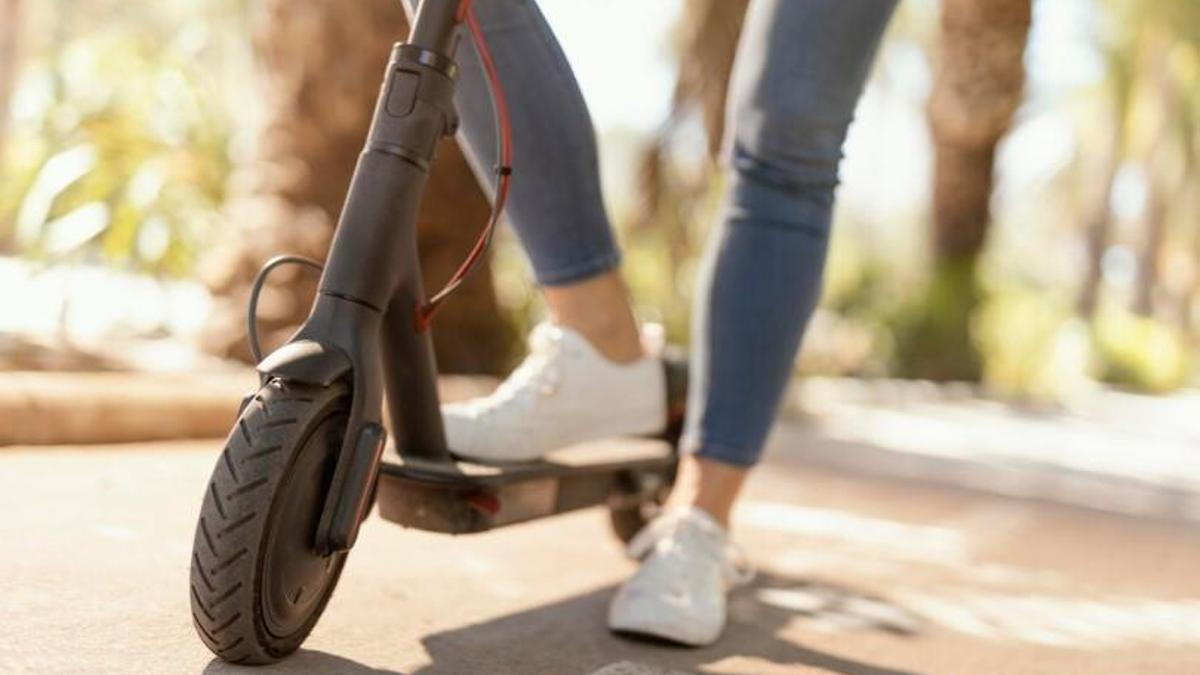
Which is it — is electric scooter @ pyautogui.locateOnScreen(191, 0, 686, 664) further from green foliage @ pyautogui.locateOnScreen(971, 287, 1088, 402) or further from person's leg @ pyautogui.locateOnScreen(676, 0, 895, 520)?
green foliage @ pyautogui.locateOnScreen(971, 287, 1088, 402)

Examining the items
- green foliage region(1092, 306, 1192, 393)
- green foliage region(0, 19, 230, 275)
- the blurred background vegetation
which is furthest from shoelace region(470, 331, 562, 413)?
green foliage region(1092, 306, 1192, 393)

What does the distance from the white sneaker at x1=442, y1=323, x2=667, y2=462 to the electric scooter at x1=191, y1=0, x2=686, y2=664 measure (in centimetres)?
6

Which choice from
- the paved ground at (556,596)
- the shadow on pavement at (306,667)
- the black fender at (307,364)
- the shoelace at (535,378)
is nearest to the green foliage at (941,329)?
the paved ground at (556,596)

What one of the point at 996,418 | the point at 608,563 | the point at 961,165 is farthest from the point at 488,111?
the point at 961,165

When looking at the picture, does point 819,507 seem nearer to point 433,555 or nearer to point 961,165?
point 433,555

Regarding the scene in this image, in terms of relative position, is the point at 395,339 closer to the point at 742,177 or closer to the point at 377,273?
the point at 377,273

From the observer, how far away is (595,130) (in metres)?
2.42

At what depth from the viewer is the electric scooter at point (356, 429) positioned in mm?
1662

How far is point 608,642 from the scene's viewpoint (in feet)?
7.34

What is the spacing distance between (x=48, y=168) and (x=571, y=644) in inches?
211

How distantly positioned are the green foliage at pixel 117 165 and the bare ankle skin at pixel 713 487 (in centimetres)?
473

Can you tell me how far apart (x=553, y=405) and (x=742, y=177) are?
0.49m

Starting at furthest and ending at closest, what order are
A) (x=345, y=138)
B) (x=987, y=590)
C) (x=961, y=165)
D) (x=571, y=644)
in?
1. (x=961, y=165)
2. (x=345, y=138)
3. (x=987, y=590)
4. (x=571, y=644)

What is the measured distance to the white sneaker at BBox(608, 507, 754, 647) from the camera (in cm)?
223
